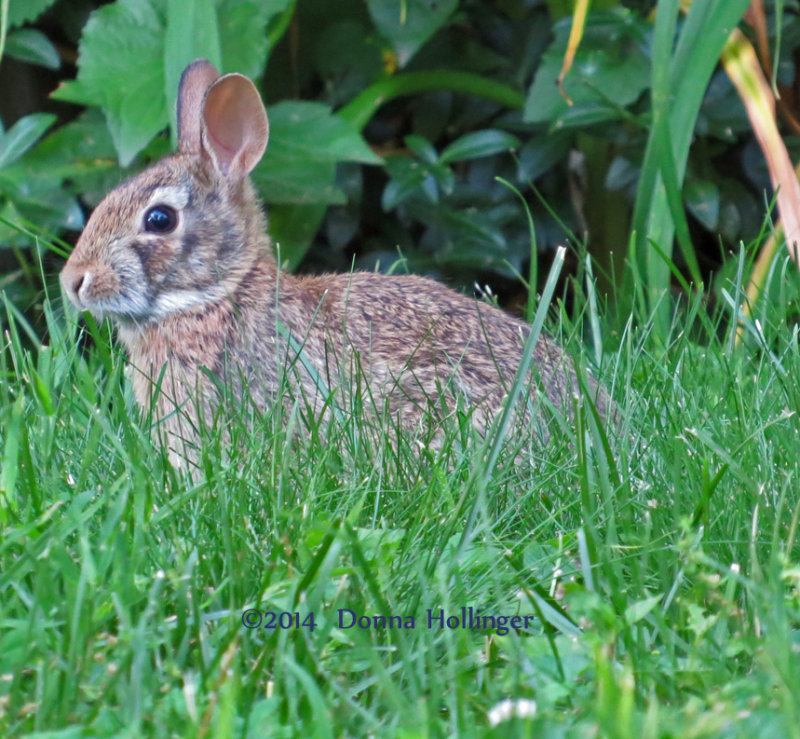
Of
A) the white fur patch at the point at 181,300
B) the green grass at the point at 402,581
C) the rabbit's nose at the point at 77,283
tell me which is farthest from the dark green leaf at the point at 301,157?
the green grass at the point at 402,581

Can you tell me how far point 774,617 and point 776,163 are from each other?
2.72 metres

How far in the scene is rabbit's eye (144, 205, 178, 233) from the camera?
3254mm

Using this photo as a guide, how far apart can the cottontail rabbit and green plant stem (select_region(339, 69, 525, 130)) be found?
38.3 inches

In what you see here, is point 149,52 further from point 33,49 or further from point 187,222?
Result: point 187,222

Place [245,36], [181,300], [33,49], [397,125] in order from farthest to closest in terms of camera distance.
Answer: [397,125]
[33,49]
[245,36]
[181,300]

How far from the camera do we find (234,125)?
3461 millimetres

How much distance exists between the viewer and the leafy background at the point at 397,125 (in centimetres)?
395

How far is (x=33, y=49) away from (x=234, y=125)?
1.32 meters

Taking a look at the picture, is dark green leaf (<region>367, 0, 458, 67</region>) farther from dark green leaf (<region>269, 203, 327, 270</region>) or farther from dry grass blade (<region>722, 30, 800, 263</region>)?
dry grass blade (<region>722, 30, 800, 263</region>)

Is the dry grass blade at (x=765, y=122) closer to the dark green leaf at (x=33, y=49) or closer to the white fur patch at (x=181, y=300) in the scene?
the white fur patch at (x=181, y=300)

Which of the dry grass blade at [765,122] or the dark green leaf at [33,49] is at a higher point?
the dark green leaf at [33,49]

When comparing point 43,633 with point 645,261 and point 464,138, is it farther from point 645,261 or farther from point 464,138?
point 464,138

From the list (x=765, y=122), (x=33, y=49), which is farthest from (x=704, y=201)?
(x=33, y=49)

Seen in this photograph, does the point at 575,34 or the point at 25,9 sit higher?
the point at 25,9
